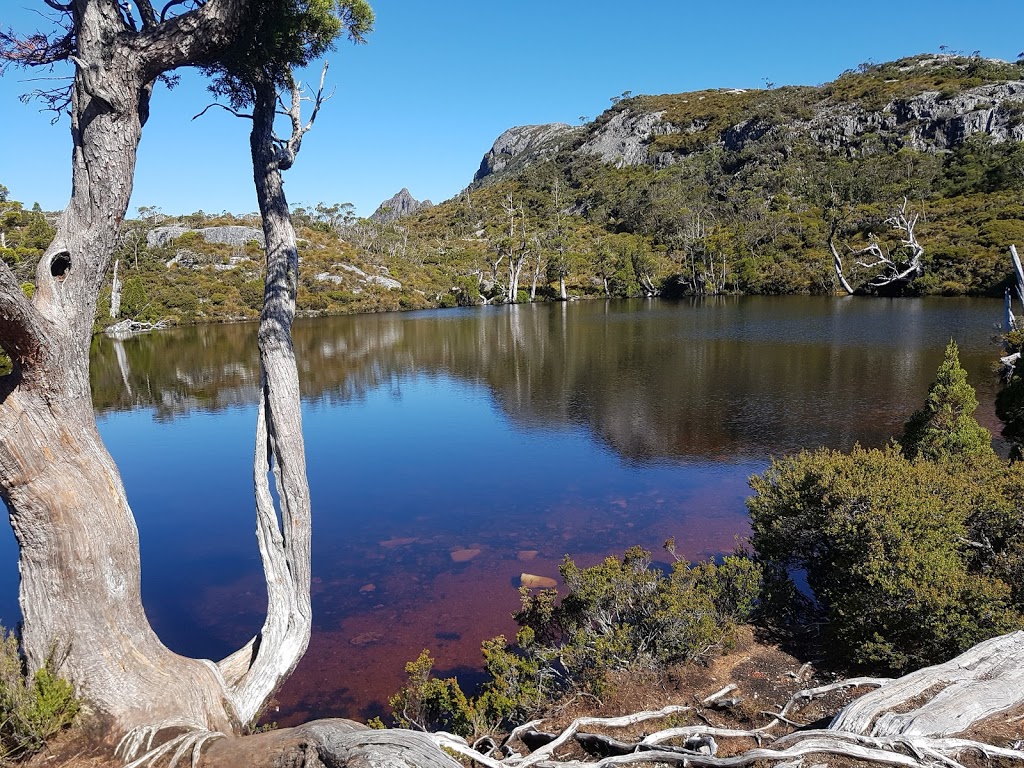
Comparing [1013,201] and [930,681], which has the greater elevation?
[1013,201]

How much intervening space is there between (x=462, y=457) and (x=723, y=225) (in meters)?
78.7

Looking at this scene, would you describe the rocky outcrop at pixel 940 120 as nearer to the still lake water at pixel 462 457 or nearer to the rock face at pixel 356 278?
the still lake water at pixel 462 457

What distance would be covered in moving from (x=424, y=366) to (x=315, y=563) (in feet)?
73.0

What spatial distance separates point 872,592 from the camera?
614 cm

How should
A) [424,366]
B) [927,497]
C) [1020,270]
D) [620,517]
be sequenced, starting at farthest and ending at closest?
[424,366] < [1020,270] < [620,517] < [927,497]

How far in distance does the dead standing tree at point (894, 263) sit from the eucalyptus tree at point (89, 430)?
5927cm

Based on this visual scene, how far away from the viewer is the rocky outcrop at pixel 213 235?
82688mm

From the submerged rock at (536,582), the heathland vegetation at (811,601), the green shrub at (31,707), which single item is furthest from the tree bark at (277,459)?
the submerged rock at (536,582)

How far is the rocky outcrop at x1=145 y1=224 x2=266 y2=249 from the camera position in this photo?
82.7 metres

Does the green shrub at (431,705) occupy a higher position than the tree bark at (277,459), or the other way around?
the tree bark at (277,459)

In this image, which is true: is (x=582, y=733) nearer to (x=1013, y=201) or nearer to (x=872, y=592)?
(x=872, y=592)

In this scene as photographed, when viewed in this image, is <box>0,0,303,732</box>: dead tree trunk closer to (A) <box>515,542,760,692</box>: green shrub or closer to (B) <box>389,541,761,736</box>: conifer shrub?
(B) <box>389,541,761,736</box>: conifer shrub

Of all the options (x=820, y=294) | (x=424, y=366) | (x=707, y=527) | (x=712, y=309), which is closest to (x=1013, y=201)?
(x=820, y=294)

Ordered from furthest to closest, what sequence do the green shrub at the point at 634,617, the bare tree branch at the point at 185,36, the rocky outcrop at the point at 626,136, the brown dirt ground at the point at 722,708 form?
1. the rocky outcrop at the point at 626,136
2. the green shrub at the point at 634,617
3. the bare tree branch at the point at 185,36
4. the brown dirt ground at the point at 722,708
